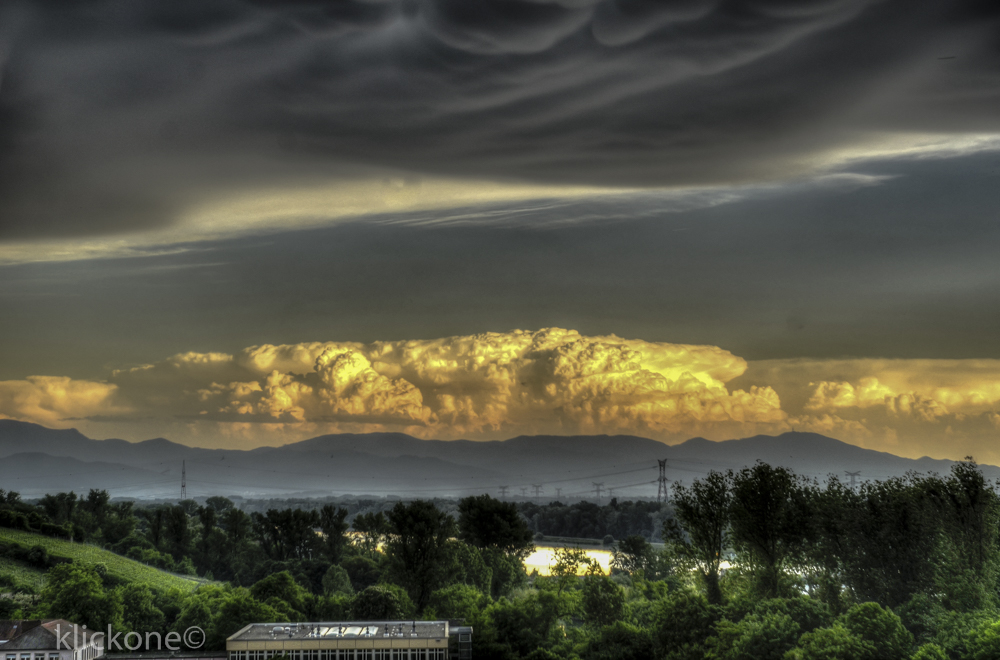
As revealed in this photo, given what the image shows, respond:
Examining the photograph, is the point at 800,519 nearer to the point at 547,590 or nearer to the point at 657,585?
the point at 657,585

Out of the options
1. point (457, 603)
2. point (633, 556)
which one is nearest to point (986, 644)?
point (457, 603)

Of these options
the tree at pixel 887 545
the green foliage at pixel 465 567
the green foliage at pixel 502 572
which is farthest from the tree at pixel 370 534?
the tree at pixel 887 545

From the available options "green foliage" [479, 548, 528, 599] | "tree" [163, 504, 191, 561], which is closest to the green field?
"tree" [163, 504, 191, 561]

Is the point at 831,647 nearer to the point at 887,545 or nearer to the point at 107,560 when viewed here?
the point at 887,545

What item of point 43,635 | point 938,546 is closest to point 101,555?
point 43,635

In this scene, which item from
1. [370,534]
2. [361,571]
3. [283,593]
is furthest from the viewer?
[370,534]

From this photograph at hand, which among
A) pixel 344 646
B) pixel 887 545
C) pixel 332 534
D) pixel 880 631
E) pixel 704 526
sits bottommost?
pixel 344 646

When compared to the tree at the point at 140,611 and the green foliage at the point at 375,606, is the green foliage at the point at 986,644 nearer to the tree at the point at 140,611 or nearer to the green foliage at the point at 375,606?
the green foliage at the point at 375,606
